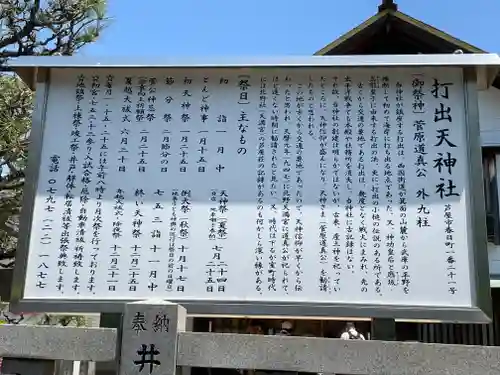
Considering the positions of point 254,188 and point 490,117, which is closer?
point 254,188

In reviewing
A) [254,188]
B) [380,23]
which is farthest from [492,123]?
[254,188]

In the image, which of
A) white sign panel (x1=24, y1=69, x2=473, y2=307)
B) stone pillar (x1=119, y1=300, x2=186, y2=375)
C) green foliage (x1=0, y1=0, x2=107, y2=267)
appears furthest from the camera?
green foliage (x1=0, y1=0, x2=107, y2=267)

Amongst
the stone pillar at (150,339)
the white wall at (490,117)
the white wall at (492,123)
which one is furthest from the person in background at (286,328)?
the stone pillar at (150,339)

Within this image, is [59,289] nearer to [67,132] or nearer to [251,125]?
[67,132]

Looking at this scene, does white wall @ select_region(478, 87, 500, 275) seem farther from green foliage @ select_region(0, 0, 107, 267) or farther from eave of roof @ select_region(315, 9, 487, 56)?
green foliage @ select_region(0, 0, 107, 267)

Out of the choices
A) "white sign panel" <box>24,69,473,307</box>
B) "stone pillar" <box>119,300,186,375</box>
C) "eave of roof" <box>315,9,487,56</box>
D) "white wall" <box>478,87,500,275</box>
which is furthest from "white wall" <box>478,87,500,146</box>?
"stone pillar" <box>119,300,186,375</box>

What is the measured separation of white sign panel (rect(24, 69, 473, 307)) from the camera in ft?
12.0

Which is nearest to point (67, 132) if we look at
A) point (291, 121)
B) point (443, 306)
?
point (291, 121)

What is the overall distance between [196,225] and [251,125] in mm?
928

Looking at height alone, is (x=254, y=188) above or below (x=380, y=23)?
below

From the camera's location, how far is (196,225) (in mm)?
3799

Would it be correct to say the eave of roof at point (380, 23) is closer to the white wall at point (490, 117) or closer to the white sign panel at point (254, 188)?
the white wall at point (490, 117)

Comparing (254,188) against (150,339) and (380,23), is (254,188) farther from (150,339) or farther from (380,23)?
(380,23)

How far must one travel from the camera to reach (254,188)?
12.6 ft
